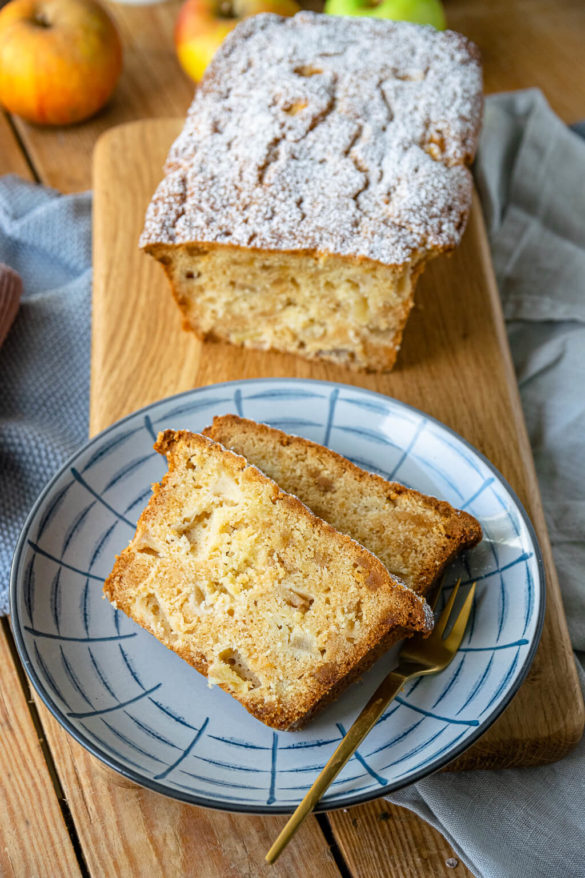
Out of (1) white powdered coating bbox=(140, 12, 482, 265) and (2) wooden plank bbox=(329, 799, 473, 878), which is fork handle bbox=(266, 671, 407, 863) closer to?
(2) wooden plank bbox=(329, 799, 473, 878)

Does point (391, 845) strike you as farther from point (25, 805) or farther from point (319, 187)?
point (319, 187)

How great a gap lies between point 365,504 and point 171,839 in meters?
0.68

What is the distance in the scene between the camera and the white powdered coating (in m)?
1.76

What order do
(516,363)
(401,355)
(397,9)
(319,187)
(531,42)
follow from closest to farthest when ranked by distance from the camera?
(319,187), (401,355), (516,363), (397,9), (531,42)

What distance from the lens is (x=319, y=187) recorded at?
1835 mm

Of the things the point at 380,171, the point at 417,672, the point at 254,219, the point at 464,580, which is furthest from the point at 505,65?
the point at 417,672

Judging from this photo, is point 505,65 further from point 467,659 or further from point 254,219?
point 467,659

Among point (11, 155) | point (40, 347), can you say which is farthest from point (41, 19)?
point (40, 347)

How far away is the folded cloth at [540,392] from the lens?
139 centimetres

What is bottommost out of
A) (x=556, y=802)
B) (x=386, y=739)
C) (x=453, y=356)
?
(x=556, y=802)

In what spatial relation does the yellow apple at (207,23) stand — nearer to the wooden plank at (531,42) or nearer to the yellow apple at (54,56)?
the yellow apple at (54,56)

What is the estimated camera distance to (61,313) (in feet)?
7.09

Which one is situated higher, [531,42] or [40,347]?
[531,42]

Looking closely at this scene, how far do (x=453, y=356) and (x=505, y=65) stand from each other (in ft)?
4.70
